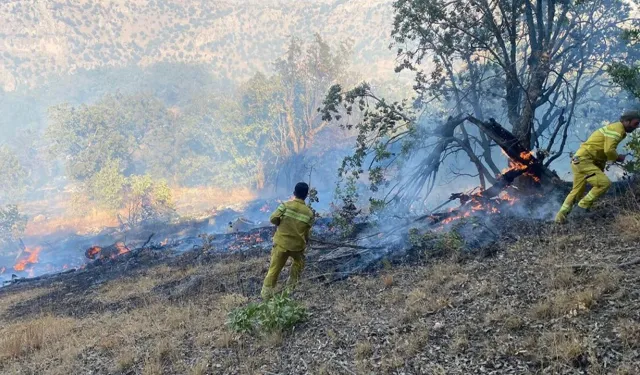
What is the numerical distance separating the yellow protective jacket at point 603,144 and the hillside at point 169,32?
6648 cm

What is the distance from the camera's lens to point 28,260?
24125 mm

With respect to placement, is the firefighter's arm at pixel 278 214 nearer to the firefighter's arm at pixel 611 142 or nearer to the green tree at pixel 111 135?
the firefighter's arm at pixel 611 142

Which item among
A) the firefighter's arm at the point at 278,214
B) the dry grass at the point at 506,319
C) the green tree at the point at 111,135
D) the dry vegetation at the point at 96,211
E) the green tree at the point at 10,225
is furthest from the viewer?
the green tree at the point at 111,135

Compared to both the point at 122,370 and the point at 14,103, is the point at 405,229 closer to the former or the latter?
the point at 122,370

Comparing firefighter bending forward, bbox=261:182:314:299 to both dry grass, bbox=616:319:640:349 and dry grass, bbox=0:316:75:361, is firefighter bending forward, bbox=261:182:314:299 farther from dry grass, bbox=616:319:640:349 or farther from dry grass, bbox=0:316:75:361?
dry grass, bbox=616:319:640:349

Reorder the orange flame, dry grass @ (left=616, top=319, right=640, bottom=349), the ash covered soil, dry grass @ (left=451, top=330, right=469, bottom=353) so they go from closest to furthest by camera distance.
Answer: dry grass @ (left=616, top=319, right=640, bottom=349)
the ash covered soil
dry grass @ (left=451, top=330, right=469, bottom=353)
the orange flame

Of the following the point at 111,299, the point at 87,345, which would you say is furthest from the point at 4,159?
the point at 87,345

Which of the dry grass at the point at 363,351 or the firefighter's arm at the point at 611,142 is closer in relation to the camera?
the dry grass at the point at 363,351

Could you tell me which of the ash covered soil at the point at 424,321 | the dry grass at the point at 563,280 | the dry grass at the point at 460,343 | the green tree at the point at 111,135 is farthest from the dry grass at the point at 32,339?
the green tree at the point at 111,135

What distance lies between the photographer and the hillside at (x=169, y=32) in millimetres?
79938

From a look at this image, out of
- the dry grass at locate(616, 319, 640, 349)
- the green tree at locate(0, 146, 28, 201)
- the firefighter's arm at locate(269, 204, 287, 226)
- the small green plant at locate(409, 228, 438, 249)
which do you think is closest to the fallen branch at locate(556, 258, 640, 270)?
the dry grass at locate(616, 319, 640, 349)

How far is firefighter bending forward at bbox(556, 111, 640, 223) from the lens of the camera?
588 centimetres

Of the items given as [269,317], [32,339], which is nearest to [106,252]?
[32,339]

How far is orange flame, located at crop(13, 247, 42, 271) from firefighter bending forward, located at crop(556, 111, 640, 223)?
2647 centimetres
